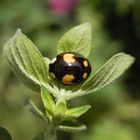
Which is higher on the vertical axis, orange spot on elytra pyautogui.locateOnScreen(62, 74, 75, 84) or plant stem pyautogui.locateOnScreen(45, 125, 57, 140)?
orange spot on elytra pyautogui.locateOnScreen(62, 74, 75, 84)

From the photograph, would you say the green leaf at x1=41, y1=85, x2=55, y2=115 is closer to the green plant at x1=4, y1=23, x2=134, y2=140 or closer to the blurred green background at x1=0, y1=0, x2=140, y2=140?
the green plant at x1=4, y1=23, x2=134, y2=140

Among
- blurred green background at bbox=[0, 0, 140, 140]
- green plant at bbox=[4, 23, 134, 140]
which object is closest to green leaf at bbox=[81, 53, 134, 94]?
green plant at bbox=[4, 23, 134, 140]

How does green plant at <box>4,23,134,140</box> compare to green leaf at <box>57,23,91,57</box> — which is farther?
green leaf at <box>57,23,91,57</box>

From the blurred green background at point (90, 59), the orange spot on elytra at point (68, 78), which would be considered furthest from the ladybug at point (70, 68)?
the blurred green background at point (90, 59)

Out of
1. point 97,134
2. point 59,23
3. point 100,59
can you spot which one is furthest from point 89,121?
point 59,23

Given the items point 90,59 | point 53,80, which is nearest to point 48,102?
point 53,80
